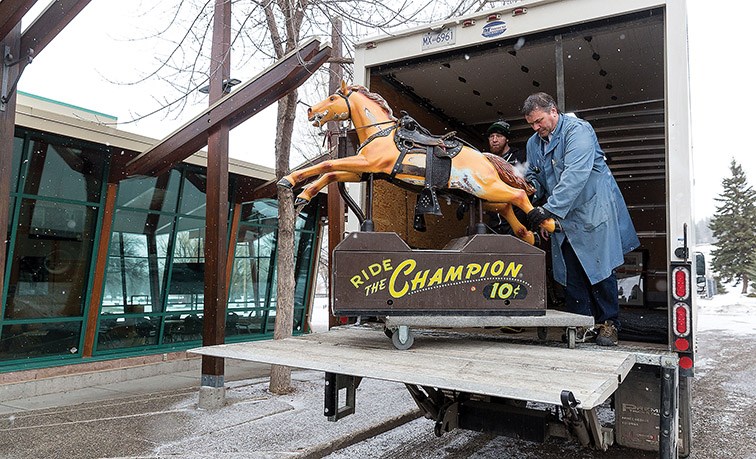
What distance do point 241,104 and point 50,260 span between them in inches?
149

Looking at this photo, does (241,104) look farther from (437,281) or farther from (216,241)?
(437,281)

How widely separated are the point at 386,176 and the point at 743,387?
758 cm

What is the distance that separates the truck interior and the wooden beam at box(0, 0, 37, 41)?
325cm

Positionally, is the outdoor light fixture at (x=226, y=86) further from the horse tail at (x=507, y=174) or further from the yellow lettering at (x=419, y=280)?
the yellow lettering at (x=419, y=280)

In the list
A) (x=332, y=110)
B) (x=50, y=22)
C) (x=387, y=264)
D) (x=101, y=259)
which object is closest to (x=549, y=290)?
(x=387, y=264)

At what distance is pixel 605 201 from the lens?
364 centimetres

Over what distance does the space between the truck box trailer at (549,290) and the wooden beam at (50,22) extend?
3.10 meters

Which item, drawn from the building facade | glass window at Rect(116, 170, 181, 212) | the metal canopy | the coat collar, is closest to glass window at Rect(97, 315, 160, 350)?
the building facade

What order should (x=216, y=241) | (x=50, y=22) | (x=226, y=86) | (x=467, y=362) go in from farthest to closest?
1. (x=226, y=86)
2. (x=216, y=241)
3. (x=50, y=22)
4. (x=467, y=362)

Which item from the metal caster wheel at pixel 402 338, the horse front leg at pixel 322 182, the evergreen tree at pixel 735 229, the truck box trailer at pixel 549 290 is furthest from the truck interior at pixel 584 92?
the evergreen tree at pixel 735 229

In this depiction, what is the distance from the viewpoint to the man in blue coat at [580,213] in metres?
3.46

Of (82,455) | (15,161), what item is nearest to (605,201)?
(82,455)

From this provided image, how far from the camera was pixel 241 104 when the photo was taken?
677 cm

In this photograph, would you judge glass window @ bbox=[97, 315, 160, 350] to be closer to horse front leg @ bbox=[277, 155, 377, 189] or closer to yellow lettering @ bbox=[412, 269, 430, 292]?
horse front leg @ bbox=[277, 155, 377, 189]
